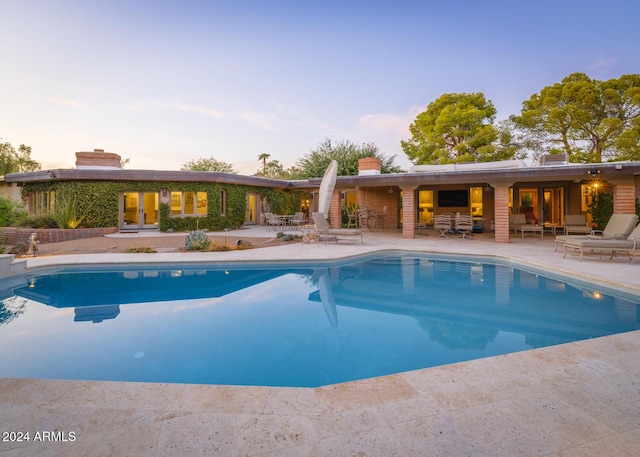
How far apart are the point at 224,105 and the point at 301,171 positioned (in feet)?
31.4

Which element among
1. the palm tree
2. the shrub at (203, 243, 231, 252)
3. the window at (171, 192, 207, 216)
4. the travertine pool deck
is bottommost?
the travertine pool deck

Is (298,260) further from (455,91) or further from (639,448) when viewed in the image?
(455,91)

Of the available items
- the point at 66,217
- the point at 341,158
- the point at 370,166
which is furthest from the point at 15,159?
the point at 370,166

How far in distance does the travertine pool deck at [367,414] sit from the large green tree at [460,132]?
2431 cm

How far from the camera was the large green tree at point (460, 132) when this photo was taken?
24141 millimetres

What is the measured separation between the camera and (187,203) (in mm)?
17922

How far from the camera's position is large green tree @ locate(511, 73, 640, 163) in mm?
19734

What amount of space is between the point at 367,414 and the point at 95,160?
65.6 ft

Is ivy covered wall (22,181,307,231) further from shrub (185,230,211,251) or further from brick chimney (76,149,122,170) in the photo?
shrub (185,230,211,251)

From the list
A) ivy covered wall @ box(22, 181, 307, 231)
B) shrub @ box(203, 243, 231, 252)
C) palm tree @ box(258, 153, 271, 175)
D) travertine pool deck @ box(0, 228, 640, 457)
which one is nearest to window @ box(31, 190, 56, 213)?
ivy covered wall @ box(22, 181, 307, 231)

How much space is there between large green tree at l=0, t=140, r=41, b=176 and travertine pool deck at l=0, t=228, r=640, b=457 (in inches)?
1583

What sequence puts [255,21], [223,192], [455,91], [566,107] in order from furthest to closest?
[455,91]
[566,107]
[223,192]
[255,21]

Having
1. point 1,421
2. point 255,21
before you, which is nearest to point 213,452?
point 1,421

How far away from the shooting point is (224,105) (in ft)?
58.4
